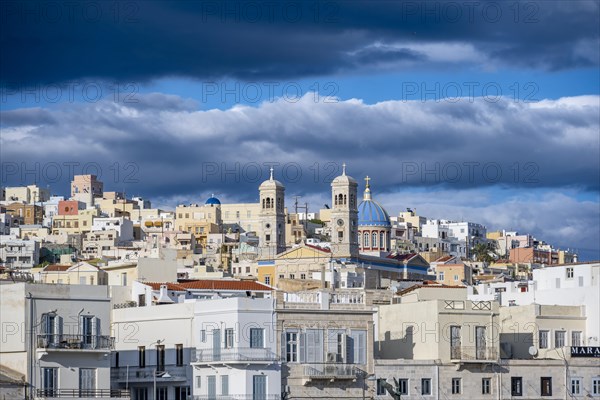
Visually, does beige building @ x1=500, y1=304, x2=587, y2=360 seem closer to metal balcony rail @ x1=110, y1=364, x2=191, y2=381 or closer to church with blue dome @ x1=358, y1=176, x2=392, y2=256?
metal balcony rail @ x1=110, y1=364, x2=191, y2=381

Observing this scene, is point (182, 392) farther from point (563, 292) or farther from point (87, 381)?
point (563, 292)

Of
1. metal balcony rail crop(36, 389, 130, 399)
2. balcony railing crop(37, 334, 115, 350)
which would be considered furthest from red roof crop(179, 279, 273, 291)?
metal balcony rail crop(36, 389, 130, 399)

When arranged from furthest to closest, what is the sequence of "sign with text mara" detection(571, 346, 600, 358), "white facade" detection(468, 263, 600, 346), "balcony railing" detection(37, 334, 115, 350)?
"white facade" detection(468, 263, 600, 346)
"sign with text mara" detection(571, 346, 600, 358)
"balcony railing" detection(37, 334, 115, 350)

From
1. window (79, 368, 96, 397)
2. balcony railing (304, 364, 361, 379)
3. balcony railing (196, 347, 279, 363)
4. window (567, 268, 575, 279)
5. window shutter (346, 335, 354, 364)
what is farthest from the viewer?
window (567, 268, 575, 279)

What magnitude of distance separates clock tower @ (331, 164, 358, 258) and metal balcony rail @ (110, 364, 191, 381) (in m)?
91.8

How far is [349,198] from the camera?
172 m

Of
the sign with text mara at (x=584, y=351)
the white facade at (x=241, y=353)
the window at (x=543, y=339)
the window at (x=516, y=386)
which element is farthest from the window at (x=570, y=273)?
the white facade at (x=241, y=353)

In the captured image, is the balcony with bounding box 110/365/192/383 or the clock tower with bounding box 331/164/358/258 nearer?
the balcony with bounding box 110/365/192/383

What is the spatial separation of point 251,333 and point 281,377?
2310 mm

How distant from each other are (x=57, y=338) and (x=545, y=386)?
2443 centimetres

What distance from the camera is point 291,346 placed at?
69.9 meters

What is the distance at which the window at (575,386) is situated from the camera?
249 ft

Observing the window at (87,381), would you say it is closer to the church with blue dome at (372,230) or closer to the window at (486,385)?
the window at (486,385)

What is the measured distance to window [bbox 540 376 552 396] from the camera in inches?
2960
